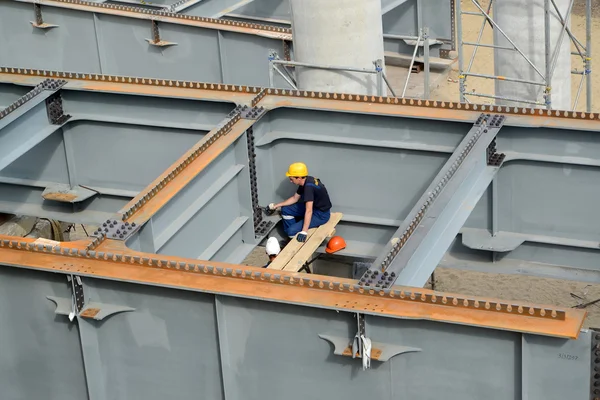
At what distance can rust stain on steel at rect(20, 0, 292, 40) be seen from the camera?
17.2 m

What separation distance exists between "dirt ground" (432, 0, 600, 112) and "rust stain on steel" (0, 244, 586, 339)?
12.0 metres

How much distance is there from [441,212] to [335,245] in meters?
2.51

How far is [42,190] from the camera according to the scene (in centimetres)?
1434

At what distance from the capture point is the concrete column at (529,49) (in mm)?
16297

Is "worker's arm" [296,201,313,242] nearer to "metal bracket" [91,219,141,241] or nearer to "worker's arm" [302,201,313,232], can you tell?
"worker's arm" [302,201,313,232]

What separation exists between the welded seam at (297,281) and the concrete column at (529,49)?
26.2ft

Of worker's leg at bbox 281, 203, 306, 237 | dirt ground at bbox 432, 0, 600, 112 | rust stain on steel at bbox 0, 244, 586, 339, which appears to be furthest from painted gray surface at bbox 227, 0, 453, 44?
rust stain on steel at bbox 0, 244, 586, 339

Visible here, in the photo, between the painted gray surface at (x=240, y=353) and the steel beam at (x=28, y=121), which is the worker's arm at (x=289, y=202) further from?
the painted gray surface at (x=240, y=353)

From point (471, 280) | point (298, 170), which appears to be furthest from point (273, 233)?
point (471, 280)

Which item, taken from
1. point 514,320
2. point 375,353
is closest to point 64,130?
point 375,353

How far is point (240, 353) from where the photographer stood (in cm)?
939

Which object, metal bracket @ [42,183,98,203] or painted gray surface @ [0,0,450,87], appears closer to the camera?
metal bracket @ [42,183,98,203]

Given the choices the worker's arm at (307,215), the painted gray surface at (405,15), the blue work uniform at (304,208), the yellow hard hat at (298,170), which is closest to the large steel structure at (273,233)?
the blue work uniform at (304,208)

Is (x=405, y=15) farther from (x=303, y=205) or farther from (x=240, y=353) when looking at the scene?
(x=240, y=353)
